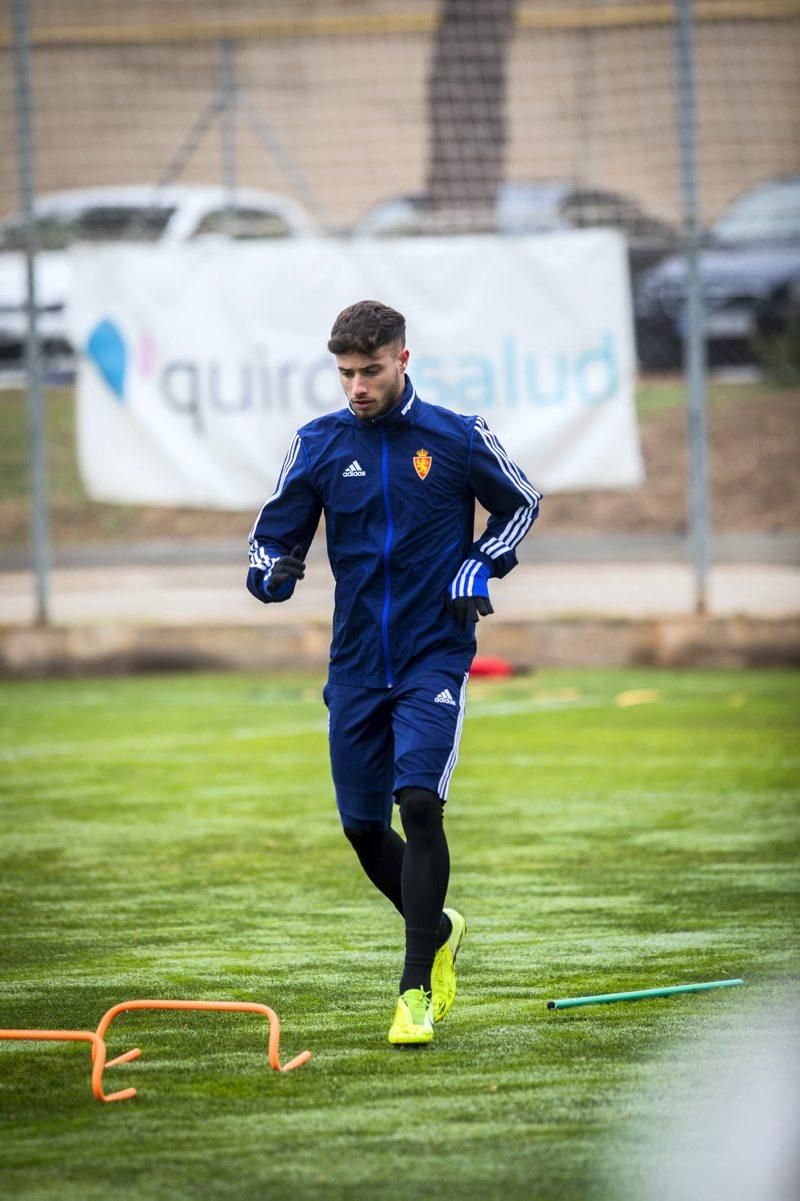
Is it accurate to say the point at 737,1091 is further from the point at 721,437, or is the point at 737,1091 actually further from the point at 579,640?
the point at 721,437

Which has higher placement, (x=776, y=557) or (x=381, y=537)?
(x=381, y=537)

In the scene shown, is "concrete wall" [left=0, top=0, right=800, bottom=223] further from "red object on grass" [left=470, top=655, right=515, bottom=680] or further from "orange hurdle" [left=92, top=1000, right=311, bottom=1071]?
"orange hurdle" [left=92, top=1000, right=311, bottom=1071]

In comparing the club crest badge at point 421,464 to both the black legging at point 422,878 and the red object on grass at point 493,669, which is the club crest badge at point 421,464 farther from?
the red object on grass at point 493,669

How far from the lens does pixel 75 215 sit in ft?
55.1

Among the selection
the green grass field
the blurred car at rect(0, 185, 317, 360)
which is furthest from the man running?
the blurred car at rect(0, 185, 317, 360)

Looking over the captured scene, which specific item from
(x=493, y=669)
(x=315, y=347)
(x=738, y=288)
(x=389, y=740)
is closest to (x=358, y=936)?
(x=389, y=740)

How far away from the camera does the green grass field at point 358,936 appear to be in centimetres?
430

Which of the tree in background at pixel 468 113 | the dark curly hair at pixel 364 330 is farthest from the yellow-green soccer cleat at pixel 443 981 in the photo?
the tree in background at pixel 468 113

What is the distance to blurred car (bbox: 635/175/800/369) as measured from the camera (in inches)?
714

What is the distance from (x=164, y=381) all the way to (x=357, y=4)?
14517 mm

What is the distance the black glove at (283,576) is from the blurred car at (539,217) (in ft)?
24.7

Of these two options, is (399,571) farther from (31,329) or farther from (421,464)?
(31,329)

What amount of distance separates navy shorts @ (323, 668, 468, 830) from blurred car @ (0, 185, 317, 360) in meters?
10.2

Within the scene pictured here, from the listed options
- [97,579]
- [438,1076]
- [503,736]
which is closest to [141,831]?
[503,736]
